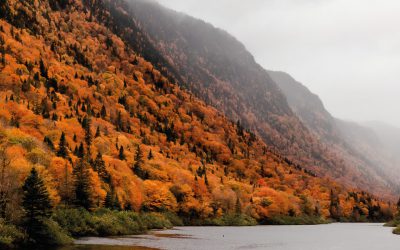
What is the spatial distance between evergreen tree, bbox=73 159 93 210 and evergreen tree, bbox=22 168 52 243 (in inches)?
1040

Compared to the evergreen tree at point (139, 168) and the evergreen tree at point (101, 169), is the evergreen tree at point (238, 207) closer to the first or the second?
the evergreen tree at point (139, 168)

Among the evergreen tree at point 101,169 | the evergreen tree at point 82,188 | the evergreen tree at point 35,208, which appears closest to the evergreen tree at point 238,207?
the evergreen tree at point 101,169

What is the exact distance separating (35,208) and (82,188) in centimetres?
2895

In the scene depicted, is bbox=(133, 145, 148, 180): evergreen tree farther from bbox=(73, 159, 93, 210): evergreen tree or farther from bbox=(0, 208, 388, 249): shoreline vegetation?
bbox=(73, 159, 93, 210): evergreen tree

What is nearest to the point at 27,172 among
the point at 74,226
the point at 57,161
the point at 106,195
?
the point at 74,226

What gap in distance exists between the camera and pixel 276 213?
7840 inches

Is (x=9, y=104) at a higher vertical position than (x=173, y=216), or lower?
higher

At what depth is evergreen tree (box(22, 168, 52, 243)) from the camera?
72625 millimetres

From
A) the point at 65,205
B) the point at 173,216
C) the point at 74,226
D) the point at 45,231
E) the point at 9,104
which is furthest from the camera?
the point at 9,104

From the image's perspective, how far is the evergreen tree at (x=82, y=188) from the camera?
333ft

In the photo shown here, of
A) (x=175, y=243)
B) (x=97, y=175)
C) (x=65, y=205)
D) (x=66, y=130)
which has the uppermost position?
(x=66, y=130)

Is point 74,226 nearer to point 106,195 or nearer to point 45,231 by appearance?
point 45,231

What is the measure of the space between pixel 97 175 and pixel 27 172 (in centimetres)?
4192

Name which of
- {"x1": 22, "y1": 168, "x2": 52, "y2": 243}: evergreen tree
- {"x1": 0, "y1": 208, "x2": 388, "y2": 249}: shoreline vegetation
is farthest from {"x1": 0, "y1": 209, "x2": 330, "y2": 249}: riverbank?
{"x1": 22, "y1": 168, "x2": 52, "y2": 243}: evergreen tree
